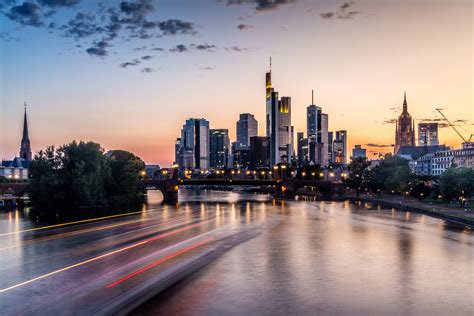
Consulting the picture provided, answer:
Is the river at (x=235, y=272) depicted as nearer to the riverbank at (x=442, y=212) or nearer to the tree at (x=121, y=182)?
the riverbank at (x=442, y=212)

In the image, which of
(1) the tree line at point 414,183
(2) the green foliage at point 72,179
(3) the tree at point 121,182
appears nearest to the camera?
(2) the green foliage at point 72,179

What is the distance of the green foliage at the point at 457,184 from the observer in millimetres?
114875

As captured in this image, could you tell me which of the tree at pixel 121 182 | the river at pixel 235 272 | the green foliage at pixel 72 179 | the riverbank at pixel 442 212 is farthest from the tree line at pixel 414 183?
the green foliage at pixel 72 179

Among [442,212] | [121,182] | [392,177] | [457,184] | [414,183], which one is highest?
[392,177]

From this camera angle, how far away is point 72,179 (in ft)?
369

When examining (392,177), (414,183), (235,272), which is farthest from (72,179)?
(414,183)

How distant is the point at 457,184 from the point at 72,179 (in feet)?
333

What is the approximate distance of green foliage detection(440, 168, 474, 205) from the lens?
114875mm

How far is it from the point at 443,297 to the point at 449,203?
106893mm

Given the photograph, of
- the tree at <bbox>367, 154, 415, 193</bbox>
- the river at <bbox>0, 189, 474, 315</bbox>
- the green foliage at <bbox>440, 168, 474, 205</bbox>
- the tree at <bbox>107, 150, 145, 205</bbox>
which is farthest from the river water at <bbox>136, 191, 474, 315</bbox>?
the tree at <bbox>367, 154, 415, 193</bbox>

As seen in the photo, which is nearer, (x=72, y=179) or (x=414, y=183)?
(x=72, y=179)

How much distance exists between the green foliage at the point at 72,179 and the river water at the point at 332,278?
61.6 m

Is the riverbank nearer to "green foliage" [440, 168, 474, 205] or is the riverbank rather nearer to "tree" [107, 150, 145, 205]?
"green foliage" [440, 168, 474, 205]

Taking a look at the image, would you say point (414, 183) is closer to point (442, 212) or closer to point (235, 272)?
point (442, 212)
